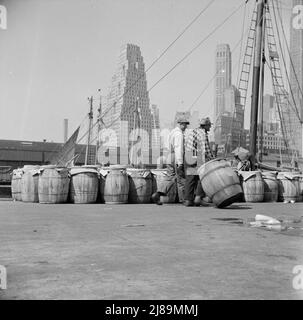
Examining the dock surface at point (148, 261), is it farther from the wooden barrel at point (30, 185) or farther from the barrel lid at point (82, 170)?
the wooden barrel at point (30, 185)

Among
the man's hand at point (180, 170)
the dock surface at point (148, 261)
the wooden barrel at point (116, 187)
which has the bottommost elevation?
the dock surface at point (148, 261)

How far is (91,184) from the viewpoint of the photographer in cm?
988

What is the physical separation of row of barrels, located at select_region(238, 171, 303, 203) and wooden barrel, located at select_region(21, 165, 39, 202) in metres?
5.48

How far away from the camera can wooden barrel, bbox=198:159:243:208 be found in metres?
7.95

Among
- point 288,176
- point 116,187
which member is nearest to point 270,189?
point 288,176

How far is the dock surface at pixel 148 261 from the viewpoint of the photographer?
Answer: 225 centimetres

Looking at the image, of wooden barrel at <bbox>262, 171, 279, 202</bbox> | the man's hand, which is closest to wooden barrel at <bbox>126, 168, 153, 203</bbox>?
the man's hand

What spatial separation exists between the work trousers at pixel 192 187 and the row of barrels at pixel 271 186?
288cm

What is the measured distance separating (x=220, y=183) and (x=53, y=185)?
3888 mm

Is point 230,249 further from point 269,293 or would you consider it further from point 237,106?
point 237,106

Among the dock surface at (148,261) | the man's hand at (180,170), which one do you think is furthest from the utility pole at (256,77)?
the dock surface at (148,261)

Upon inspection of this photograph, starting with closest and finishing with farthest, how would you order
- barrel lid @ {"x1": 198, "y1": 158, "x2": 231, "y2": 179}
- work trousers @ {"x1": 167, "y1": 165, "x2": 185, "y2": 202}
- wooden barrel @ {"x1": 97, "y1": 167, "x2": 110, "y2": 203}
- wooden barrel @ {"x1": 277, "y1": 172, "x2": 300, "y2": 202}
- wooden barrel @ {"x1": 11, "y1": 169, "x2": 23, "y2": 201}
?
barrel lid @ {"x1": 198, "y1": 158, "x2": 231, "y2": 179}
work trousers @ {"x1": 167, "y1": 165, "x2": 185, "y2": 202}
wooden barrel @ {"x1": 97, "y1": 167, "x2": 110, "y2": 203}
wooden barrel @ {"x1": 11, "y1": 169, "x2": 23, "y2": 201}
wooden barrel @ {"x1": 277, "y1": 172, "x2": 300, "y2": 202}

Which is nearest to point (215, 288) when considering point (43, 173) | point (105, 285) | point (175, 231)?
point (105, 285)

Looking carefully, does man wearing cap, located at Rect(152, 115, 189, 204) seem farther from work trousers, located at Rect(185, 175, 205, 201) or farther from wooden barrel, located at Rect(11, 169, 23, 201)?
wooden barrel, located at Rect(11, 169, 23, 201)
